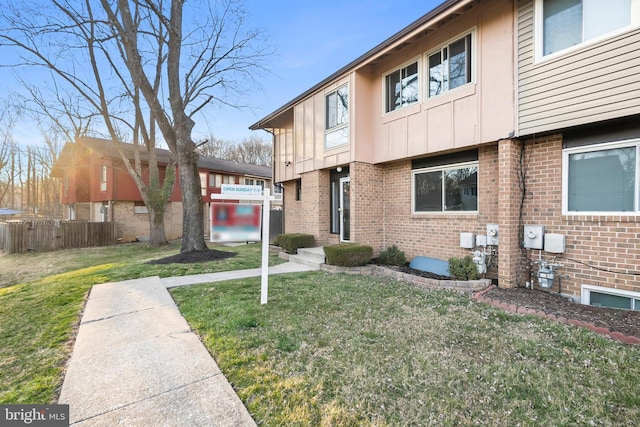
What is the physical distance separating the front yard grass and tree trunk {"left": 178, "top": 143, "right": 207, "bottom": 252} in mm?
5786

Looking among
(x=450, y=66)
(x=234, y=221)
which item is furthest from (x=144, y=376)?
(x=450, y=66)

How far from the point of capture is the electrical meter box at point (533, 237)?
5359 millimetres

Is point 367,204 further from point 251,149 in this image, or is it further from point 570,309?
point 251,149

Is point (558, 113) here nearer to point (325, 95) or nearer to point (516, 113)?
point (516, 113)

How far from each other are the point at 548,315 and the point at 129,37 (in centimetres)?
1322

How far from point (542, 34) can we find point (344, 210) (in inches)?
246

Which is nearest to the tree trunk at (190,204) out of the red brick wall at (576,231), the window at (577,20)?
the red brick wall at (576,231)

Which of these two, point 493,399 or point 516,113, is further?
point 516,113

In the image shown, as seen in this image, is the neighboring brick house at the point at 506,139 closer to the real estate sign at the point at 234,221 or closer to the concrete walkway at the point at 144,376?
the real estate sign at the point at 234,221

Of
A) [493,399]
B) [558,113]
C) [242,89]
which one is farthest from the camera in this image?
[242,89]

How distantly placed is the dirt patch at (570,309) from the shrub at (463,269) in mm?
548

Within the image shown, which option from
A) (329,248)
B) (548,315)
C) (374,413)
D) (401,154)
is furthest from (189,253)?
(548,315)

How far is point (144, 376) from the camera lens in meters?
2.70

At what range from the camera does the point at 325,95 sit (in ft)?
31.1
